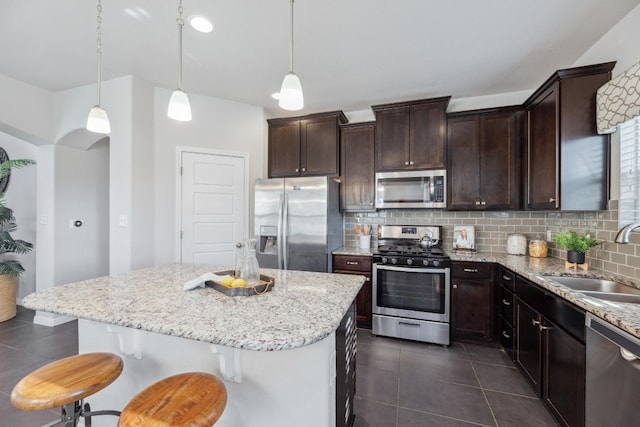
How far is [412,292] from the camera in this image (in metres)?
2.96

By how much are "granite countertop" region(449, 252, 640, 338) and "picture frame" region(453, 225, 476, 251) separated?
138 millimetres

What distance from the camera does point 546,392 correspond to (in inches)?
73.9

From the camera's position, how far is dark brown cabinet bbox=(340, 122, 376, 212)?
3465 millimetres

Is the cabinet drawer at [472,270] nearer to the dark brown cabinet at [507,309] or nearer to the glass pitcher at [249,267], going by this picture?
the dark brown cabinet at [507,309]

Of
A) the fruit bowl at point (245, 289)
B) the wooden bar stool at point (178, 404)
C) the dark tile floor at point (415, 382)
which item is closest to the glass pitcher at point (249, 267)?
the fruit bowl at point (245, 289)

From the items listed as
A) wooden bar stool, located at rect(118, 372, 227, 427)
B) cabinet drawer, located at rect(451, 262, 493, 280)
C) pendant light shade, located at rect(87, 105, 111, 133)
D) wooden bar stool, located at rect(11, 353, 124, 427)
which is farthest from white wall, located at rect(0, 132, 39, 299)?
cabinet drawer, located at rect(451, 262, 493, 280)

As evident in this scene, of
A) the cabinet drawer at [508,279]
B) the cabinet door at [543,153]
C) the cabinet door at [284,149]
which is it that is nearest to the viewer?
the cabinet door at [543,153]

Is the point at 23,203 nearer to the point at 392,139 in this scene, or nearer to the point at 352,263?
the point at 352,263

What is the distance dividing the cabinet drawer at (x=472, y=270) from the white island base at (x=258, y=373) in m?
2.06

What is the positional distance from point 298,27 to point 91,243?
379 centimetres

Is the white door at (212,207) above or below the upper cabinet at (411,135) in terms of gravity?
below

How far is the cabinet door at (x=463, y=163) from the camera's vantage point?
10.2 feet

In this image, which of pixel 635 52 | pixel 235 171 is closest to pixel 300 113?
pixel 235 171

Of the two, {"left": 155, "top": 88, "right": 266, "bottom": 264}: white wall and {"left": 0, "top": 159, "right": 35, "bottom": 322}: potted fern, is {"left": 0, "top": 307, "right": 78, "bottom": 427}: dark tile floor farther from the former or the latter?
{"left": 155, "top": 88, "right": 266, "bottom": 264}: white wall
